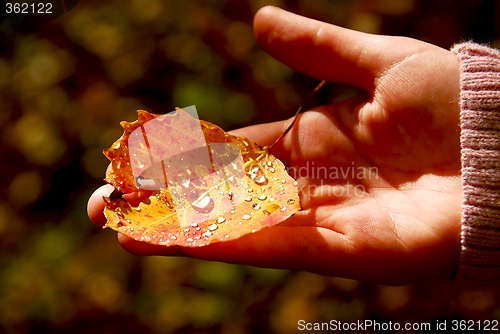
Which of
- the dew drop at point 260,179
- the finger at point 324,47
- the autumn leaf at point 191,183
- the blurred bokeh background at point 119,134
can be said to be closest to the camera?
the autumn leaf at point 191,183

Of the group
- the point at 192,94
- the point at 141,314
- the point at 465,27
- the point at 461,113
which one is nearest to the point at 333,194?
the point at 461,113

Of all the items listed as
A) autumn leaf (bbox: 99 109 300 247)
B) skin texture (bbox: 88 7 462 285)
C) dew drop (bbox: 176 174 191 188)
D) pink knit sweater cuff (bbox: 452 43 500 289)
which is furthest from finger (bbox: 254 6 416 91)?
dew drop (bbox: 176 174 191 188)

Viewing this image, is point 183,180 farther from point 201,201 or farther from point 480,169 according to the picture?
point 480,169

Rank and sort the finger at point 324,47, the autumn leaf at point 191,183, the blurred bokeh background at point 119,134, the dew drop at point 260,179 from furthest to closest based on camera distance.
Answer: the blurred bokeh background at point 119,134 < the finger at point 324,47 < the dew drop at point 260,179 < the autumn leaf at point 191,183

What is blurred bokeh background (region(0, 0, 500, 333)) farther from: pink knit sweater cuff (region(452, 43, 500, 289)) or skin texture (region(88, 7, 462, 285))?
pink knit sweater cuff (region(452, 43, 500, 289))

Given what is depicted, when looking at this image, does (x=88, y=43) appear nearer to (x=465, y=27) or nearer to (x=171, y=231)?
(x=171, y=231)

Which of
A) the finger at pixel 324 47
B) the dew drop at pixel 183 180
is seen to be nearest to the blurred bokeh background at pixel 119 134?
the finger at pixel 324 47

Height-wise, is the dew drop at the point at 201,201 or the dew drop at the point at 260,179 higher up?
the dew drop at the point at 260,179

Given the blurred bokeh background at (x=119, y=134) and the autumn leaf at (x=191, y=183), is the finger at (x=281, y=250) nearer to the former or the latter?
the autumn leaf at (x=191, y=183)
